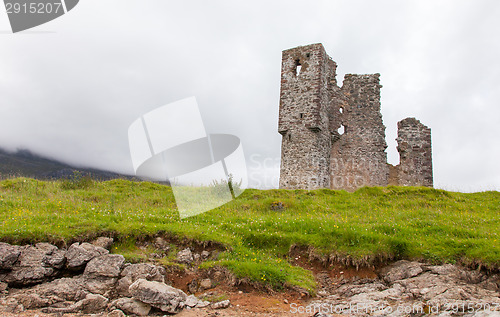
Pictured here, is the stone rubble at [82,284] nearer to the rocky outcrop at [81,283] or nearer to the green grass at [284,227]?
the rocky outcrop at [81,283]

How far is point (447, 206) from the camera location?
13609 mm

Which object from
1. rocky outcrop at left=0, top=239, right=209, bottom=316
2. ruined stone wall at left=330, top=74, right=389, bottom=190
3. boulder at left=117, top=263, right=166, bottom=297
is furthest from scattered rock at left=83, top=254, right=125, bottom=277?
ruined stone wall at left=330, top=74, right=389, bottom=190

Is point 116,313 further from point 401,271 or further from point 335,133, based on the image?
point 335,133

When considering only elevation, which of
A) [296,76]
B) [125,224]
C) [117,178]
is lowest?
[125,224]

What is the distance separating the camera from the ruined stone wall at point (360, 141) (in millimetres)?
23094

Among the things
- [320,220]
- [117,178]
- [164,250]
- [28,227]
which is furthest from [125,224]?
[117,178]

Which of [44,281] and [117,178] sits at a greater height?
[117,178]

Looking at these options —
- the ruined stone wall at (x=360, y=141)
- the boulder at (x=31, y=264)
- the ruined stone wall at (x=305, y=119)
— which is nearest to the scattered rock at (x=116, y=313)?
the boulder at (x=31, y=264)

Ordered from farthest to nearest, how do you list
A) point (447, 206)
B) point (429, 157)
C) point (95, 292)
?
point (429, 157), point (447, 206), point (95, 292)

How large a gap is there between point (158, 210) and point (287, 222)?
4947 millimetres

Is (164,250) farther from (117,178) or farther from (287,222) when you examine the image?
(117,178)

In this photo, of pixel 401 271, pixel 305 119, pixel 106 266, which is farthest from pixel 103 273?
pixel 305 119

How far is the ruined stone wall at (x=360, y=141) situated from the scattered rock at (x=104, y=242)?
57.6 feet

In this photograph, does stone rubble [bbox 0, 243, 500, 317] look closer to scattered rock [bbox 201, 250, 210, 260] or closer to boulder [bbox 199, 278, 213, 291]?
boulder [bbox 199, 278, 213, 291]
